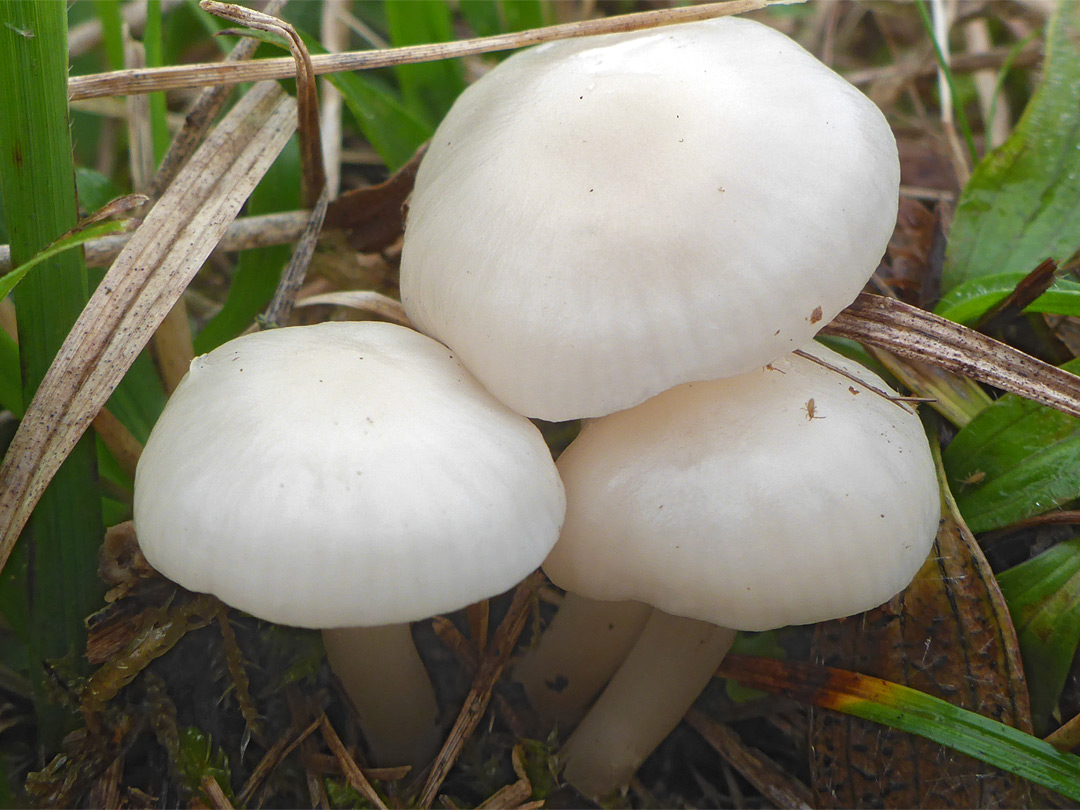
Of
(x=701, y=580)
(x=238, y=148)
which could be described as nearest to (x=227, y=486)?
(x=701, y=580)

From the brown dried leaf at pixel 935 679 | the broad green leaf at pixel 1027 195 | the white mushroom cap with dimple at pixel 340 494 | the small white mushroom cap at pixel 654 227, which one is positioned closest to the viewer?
the white mushroom cap with dimple at pixel 340 494

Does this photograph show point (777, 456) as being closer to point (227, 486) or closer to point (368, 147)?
point (227, 486)

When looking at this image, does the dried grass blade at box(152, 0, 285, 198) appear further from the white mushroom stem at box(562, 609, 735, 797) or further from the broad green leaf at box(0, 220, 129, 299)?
the white mushroom stem at box(562, 609, 735, 797)

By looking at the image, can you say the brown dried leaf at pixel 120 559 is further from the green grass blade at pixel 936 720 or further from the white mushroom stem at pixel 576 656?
the green grass blade at pixel 936 720

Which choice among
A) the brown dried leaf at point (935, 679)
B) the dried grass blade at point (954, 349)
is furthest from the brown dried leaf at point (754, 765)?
the dried grass blade at point (954, 349)

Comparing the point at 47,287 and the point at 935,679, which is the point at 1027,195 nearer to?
the point at 935,679

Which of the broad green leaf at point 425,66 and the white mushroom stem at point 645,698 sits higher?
the broad green leaf at point 425,66
